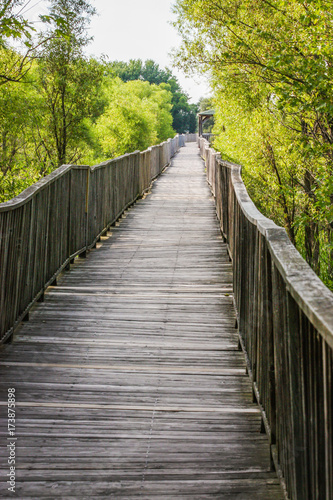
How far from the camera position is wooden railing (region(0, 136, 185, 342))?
4.85 meters

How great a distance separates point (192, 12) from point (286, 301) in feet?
58.9

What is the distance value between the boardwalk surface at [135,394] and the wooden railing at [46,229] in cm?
27

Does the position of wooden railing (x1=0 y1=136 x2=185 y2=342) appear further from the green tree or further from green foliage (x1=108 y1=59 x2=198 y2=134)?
green foliage (x1=108 y1=59 x2=198 y2=134)

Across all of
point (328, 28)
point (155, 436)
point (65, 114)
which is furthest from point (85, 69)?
point (155, 436)

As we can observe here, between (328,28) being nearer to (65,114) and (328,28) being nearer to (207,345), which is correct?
(207,345)

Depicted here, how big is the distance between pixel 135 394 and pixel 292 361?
1.91 meters

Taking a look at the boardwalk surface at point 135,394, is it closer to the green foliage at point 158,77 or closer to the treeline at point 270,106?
the treeline at point 270,106

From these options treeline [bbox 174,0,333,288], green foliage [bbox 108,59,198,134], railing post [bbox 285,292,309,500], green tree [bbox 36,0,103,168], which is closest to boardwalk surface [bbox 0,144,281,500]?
railing post [bbox 285,292,309,500]

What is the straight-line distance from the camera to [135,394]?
3.96m

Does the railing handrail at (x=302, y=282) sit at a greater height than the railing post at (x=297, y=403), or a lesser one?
greater

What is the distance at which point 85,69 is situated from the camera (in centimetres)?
2303

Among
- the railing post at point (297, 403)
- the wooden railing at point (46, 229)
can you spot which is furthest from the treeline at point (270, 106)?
the railing post at point (297, 403)

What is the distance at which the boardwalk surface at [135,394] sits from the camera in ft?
9.60

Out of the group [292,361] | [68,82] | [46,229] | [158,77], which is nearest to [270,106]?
[68,82]
